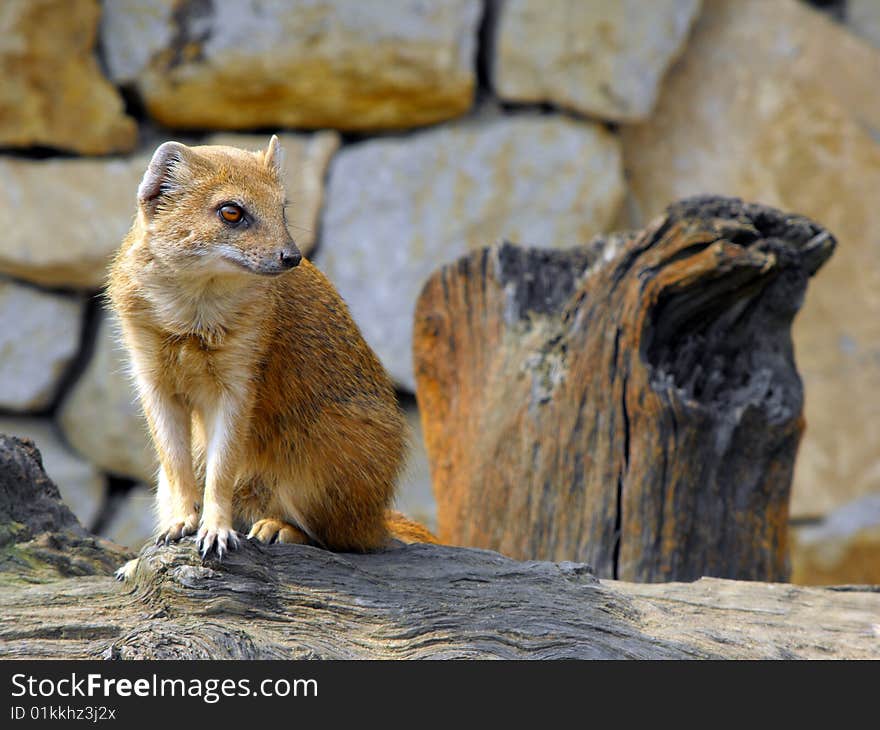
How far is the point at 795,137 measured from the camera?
18.9 ft

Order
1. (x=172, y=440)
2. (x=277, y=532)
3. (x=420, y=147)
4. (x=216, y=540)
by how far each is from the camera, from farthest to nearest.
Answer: (x=420, y=147) → (x=277, y=532) → (x=172, y=440) → (x=216, y=540)

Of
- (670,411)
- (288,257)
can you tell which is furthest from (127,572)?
(670,411)

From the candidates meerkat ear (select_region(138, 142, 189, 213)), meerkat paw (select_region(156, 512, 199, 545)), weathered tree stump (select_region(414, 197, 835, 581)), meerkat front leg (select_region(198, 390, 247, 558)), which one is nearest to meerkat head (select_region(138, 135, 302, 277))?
meerkat ear (select_region(138, 142, 189, 213))

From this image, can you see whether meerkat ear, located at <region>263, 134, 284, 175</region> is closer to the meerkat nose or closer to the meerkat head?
the meerkat head

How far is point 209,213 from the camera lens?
2.84 metres

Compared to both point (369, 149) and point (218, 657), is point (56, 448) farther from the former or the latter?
point (218, 657)

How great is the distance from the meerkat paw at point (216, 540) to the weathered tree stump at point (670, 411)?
1328 mm

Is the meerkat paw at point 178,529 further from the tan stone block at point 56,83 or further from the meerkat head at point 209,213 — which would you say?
the tan stone block at point 56,83

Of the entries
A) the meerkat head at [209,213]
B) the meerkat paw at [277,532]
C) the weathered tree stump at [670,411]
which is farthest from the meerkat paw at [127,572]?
the weathered tree stump at [670,411]

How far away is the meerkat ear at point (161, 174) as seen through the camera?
285 centimetres

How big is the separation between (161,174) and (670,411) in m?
1.62

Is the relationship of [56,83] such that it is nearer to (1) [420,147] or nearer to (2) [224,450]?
(1) [420,147]

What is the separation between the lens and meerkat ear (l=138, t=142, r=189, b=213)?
285cm

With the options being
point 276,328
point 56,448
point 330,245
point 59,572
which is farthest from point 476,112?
point 59,572
